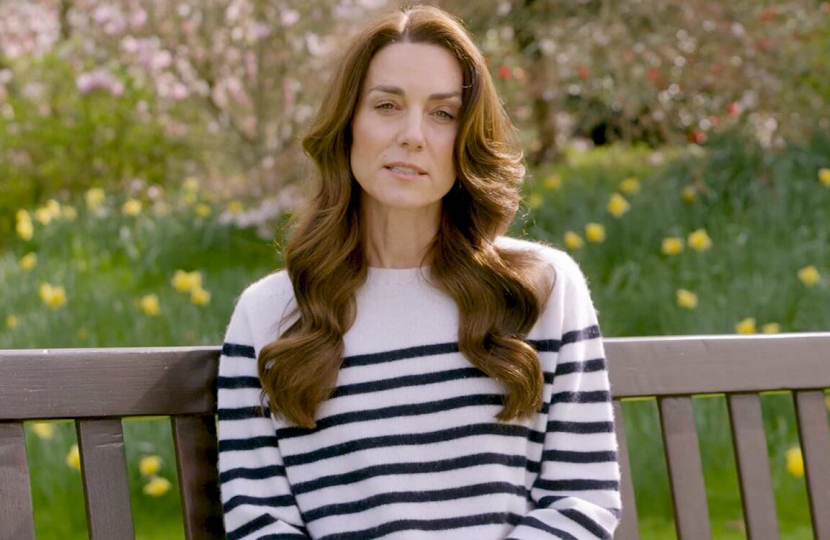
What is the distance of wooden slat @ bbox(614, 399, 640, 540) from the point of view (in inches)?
87.4

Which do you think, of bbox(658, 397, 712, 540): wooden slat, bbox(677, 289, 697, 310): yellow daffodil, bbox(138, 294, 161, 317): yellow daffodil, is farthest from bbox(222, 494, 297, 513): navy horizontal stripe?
bbox(677, 289, 697, 310): yellow daffodil

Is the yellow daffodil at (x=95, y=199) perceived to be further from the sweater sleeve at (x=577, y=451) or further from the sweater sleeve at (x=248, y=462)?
the sweater sleeve at (x=577, y=451)

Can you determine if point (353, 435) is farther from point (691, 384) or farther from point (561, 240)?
point (561, 240)

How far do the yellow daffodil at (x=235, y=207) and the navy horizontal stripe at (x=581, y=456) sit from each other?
3414 mm

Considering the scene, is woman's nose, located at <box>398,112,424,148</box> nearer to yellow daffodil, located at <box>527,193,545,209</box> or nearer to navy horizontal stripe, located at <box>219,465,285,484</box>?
navy horizontal stripe, located at <box>219,465,285,484</box>

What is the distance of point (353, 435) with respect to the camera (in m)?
1.99

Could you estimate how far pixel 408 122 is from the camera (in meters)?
1.97

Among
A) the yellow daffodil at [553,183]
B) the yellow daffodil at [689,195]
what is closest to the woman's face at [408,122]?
the yellow daffodil at [689,195]

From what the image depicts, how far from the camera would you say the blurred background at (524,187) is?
3.87 m

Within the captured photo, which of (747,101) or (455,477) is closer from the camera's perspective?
(455,477)

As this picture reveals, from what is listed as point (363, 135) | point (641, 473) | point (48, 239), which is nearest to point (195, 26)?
point (48, 239)

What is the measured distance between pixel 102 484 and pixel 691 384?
1117 mm

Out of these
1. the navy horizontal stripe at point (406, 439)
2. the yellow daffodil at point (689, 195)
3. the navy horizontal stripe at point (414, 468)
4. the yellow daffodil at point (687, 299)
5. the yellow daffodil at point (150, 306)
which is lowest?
the navy horizontal stripe at point (414, 468)

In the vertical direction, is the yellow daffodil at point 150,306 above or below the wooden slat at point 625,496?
above
